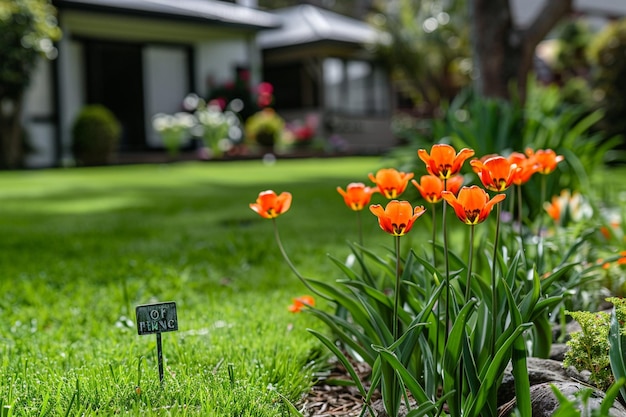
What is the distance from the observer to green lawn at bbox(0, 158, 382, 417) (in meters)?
1.77

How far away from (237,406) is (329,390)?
0.57m

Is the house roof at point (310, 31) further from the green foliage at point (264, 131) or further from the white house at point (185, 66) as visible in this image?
the green foliage at point (264, 131)

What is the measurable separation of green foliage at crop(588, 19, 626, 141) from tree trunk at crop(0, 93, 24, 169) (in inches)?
388

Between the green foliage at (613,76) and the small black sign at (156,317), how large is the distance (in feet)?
34.3

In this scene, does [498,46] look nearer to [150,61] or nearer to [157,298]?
[157,298]

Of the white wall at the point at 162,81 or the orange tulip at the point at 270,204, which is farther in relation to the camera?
the white wall at the point at 162,81

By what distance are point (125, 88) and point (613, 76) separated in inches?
481

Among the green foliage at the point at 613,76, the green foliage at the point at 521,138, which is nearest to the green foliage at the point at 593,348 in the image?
the green foliage at the point at 521,138

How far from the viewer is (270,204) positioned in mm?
1879

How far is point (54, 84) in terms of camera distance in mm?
15570

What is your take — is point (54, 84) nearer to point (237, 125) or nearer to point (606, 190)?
point (237, 125)

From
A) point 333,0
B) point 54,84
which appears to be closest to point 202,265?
point 54,84

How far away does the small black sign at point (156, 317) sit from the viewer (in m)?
1.80

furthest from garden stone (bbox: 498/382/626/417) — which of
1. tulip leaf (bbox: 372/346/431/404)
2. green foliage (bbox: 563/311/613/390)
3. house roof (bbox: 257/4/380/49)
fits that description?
house roof (bbox: 257/4/380/49)
